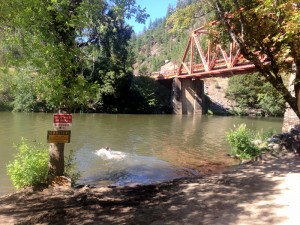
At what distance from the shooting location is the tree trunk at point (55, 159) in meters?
7.25

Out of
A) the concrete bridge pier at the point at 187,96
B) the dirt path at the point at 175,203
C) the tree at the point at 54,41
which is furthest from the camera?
the concrete bridge pier at the point at 187,96

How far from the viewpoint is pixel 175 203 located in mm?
6125

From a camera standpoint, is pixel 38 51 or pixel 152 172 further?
pixel 152 172

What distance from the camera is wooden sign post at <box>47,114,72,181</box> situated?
272 inches

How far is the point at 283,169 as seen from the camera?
8297 mm

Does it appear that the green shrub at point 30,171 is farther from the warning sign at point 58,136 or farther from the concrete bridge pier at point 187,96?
the concrete bridge pier at point 187,96

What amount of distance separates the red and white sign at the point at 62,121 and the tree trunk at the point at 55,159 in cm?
50

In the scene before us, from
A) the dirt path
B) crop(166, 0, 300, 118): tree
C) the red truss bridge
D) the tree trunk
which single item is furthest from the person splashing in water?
the red truss bridge

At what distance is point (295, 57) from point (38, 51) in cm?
545


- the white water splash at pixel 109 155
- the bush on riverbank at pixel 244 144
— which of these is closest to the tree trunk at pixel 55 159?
the white water splash at pixel 109 155

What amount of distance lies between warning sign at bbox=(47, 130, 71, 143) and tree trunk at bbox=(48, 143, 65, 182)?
1.15 feet

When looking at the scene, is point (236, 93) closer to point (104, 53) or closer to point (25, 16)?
point (104, 53)

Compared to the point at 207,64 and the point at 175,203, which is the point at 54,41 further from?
the point at 207,64

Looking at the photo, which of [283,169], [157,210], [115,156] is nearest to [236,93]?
[115,156]
